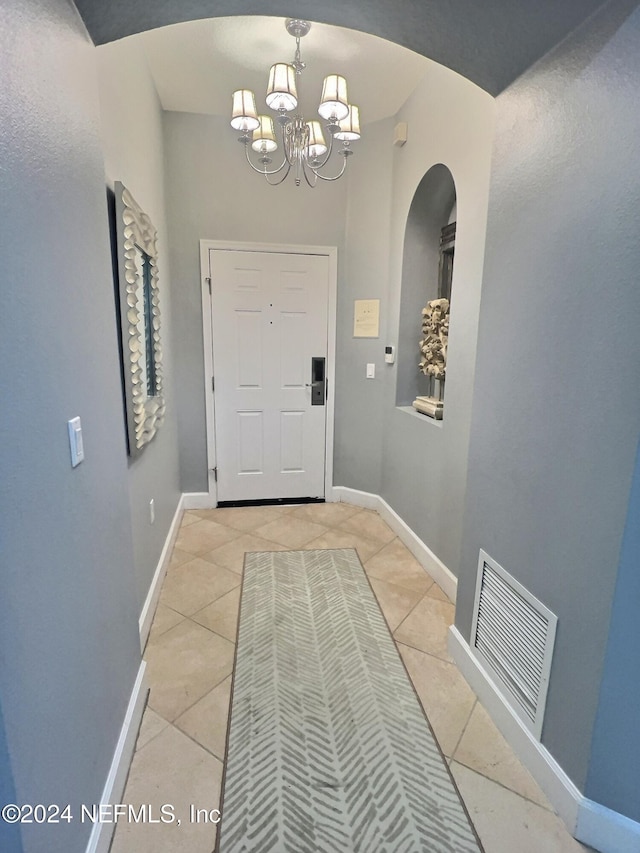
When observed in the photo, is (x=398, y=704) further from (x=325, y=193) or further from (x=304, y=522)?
(x=325, y=193)

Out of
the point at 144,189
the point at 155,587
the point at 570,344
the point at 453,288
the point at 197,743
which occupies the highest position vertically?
the point at 144,189

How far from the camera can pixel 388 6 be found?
1.08 meters

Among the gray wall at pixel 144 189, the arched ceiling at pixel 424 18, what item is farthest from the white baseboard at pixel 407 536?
the arched ceiling at pixel 424 18

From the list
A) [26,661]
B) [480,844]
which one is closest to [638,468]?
[480,844]

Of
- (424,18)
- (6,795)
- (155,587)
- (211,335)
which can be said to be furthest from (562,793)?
(211,335)

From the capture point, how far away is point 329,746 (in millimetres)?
1374

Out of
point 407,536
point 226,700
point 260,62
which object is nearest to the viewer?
point 226,700

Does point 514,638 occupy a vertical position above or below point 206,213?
below

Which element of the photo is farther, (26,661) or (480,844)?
(480,844)

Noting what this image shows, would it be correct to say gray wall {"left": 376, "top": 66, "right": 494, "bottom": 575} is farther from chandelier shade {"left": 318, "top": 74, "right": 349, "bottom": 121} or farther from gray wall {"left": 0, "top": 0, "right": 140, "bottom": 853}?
gray wall {"left": 0, "top": 0, "right": 140, "bottom": 853}

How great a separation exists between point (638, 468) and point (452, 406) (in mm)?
1246

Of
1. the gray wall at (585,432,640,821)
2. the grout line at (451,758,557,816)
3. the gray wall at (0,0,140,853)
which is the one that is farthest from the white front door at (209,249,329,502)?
the gray wall at (585,432,640,821)

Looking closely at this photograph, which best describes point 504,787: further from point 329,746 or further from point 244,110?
point 244,110

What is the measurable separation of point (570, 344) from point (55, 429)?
1.32 m
